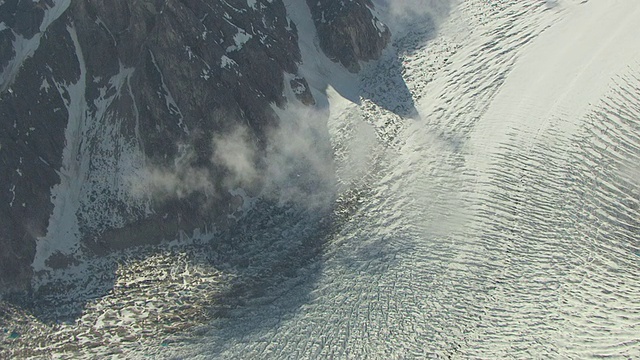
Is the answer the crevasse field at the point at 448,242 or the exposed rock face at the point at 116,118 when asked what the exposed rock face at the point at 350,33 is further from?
the exposed rock face at the point at 116,118

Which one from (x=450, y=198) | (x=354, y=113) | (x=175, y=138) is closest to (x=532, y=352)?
(x=450, y=198)

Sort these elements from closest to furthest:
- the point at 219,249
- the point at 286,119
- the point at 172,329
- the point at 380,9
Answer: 1. the point at 172,329
2. the point at 219,249
3. the point at 286,119
4. the point at 380,9

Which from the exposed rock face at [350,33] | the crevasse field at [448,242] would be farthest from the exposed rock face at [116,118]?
the exposed rock face at [350,33]

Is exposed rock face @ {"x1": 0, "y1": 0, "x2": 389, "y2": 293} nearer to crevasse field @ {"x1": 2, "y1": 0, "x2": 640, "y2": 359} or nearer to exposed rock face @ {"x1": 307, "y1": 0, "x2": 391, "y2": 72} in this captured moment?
crevasse field @ {"x1": 2, "y1": 0, "x2": 640, "y2": 359}

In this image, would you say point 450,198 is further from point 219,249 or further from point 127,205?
point 127,205

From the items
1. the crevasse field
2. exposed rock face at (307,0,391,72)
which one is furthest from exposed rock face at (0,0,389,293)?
exposed rock face at (307,0,391,72)

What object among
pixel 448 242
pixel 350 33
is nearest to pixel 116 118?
pixel 350 33

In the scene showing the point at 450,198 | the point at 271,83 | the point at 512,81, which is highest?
the point at 271,83

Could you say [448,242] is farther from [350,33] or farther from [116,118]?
[116,118]
